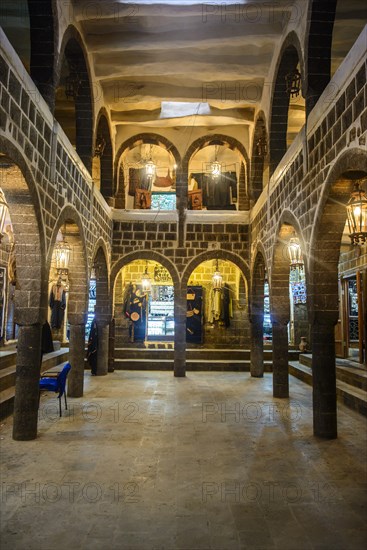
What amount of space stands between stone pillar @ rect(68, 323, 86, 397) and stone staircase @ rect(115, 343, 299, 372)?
11.8 ft

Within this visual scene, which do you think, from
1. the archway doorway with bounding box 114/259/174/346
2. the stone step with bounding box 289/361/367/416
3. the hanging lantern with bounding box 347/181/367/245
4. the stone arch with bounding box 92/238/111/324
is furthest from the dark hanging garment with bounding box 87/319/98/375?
the hanging lantern with bounding box 347/181/367/245

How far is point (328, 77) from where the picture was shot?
5.41m

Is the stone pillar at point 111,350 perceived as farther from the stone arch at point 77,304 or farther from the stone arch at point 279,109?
the stone arch at point 279,109

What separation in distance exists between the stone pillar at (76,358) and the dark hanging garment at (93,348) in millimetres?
2376

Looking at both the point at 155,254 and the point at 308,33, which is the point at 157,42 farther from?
the point at 155,254

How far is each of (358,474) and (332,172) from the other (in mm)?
3142

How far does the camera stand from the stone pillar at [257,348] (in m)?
10.2

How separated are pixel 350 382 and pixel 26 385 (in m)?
6.04

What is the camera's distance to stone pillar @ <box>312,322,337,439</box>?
5297mm

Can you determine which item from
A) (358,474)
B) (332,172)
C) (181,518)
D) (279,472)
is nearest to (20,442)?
(181,518)

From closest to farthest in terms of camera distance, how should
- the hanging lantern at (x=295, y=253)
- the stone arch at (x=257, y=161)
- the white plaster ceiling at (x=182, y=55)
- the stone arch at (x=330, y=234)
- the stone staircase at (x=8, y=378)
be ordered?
the stone arch at (x=330, y=234) → the stone staircase at (x=8, y=378) → the white plaster ceiling at (x=182, y=55) → the hanging lantern at (x=295, y=253) → the stone arch at (x=257, y=161)

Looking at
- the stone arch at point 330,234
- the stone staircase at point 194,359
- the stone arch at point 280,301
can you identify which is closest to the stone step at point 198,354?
the stone staircase at point 194,359

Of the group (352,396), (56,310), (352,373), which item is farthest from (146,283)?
(352,396)

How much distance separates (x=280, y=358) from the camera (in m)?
7.77
